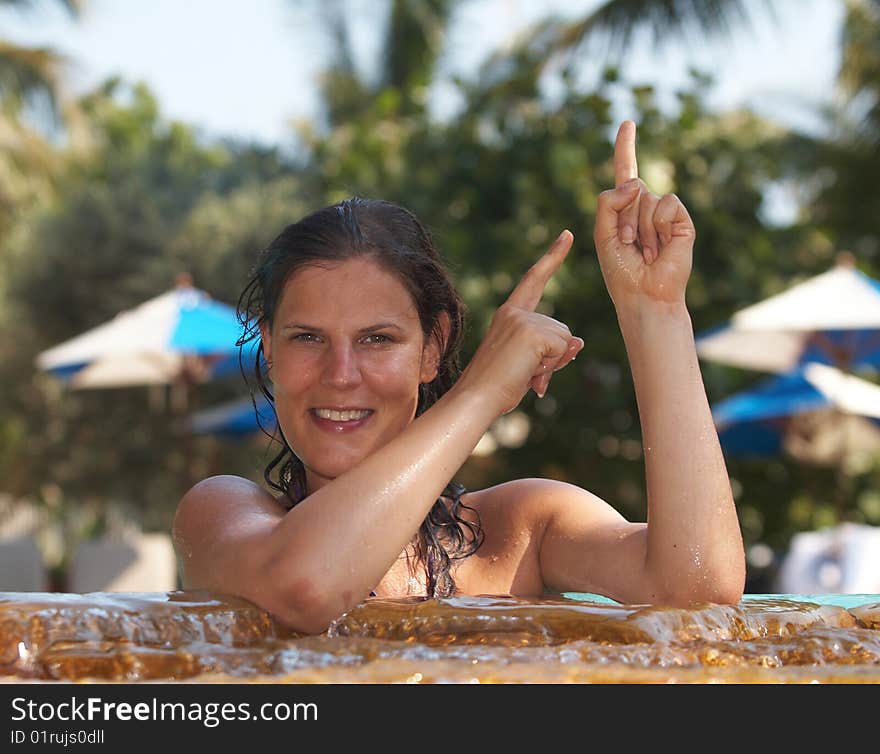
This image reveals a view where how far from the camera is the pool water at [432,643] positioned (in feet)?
3.79

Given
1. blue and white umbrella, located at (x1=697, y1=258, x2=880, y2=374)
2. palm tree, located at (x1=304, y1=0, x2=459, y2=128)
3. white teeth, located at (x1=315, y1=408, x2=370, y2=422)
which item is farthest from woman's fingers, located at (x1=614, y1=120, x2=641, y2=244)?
palm tree, located at (x1=304, y1=0, x2=459, y2=128)

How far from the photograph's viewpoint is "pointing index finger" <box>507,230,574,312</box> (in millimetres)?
2021

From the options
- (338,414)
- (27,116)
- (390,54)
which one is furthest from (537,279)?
(390,54)

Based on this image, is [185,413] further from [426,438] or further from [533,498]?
[426,438]

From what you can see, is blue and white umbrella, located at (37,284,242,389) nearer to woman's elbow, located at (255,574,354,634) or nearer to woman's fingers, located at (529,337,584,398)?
woman's fingers, located at (529,337,584,398)

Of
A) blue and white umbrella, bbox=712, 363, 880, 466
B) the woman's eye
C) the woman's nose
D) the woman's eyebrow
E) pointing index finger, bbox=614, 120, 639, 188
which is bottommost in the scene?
the woman's nose

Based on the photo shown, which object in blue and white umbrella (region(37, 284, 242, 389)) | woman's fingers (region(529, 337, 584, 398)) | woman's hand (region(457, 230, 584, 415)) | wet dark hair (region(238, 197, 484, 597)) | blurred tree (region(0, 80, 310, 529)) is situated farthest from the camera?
blurred tree (region(0, 80, 310, 529))

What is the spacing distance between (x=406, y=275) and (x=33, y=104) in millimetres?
18903

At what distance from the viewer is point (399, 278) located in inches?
83.9

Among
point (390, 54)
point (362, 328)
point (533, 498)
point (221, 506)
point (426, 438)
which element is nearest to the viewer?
point (426, 438)

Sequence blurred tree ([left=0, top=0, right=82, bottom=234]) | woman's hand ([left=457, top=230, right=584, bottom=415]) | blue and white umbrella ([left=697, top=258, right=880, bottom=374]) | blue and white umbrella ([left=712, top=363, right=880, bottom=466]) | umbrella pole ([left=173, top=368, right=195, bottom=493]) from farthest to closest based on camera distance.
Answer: blurred tree ([left=0, top=0, right=82, bottom=234]) < umbrella pole ([left=173, top=368, right=195, bottom=493]) < blue and white umbrella ([left=712, top=363, right=880, bottom=466]) < blue and white umbrella ([left=697, top=258, right=880, bottom=374]) < woman's hand ([left=457, top=230, right=584, bottom=415])

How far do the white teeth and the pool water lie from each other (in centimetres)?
48

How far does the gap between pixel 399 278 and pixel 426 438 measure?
53 cm

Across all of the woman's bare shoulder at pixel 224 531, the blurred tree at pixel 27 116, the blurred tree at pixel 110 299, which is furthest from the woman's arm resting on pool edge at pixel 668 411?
the blurred tree at pixel 27 116
